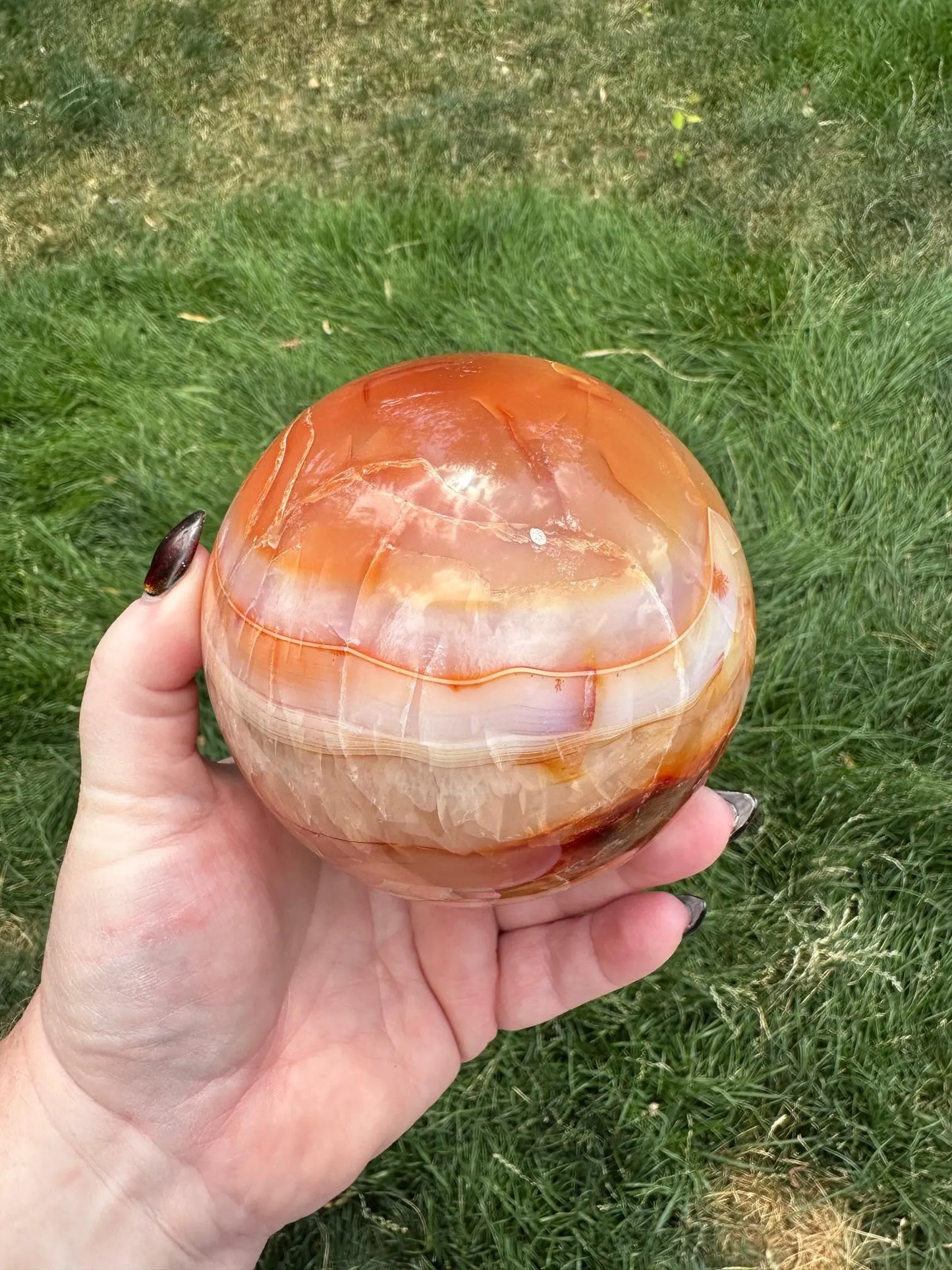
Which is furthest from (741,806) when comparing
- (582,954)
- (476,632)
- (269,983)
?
(476,632)

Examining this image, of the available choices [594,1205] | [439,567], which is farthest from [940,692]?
[439,567]

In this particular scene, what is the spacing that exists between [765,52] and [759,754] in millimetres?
2066

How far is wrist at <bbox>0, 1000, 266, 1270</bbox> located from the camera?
5.23 feet

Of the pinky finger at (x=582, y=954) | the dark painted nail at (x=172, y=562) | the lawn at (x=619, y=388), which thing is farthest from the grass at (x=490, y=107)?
the pinky finger at (x=582, y=954)

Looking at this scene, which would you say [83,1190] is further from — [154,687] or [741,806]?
[741,806]

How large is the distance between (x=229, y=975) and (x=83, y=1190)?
38 cm

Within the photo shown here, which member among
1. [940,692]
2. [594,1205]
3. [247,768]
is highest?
[247,768]

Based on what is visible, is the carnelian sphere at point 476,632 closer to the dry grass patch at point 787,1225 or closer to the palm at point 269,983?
the palm at point 269,983

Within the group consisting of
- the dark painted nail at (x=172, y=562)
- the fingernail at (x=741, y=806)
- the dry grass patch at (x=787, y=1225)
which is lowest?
the dry grass patch at (x=787, y=1225)

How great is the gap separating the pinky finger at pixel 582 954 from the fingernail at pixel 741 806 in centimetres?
27

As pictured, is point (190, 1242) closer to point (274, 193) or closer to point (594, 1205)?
point (594, 1205)

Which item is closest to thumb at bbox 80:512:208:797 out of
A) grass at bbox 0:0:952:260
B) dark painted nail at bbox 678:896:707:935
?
dark painted nail at bbox 678:896:707:935

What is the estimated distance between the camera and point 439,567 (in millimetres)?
1169

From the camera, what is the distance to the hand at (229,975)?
5.17 ft
